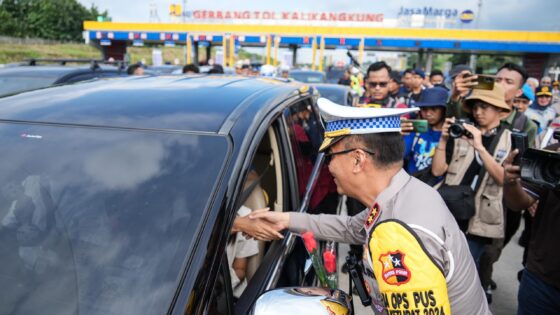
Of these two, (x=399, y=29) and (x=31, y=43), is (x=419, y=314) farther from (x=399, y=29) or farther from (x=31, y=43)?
(x=31, y=43)

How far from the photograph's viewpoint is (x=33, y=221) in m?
1.35

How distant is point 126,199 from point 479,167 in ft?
7.51

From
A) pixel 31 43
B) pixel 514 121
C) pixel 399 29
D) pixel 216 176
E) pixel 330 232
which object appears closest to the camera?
pixel 216 176

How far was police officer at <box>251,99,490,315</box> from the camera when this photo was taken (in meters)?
1.08

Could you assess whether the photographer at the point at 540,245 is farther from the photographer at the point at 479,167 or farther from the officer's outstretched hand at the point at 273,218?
the officer's outstretched hand at the point at 273,218

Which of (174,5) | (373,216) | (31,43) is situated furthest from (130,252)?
(31,43)

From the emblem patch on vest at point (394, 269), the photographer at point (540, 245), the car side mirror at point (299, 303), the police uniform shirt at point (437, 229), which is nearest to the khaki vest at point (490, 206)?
the photographer at point (540, 245)

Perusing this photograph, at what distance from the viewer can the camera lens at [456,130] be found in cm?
258

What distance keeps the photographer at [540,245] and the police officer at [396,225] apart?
70cm

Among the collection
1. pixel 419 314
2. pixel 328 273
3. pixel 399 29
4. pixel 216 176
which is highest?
pixel 399 29

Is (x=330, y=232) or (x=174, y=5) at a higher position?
(x=174, y=5)

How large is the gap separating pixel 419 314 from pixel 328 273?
0.68 meters

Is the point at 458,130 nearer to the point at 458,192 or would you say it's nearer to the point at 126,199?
the point at 458,192

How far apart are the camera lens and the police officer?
1325 millimetres
